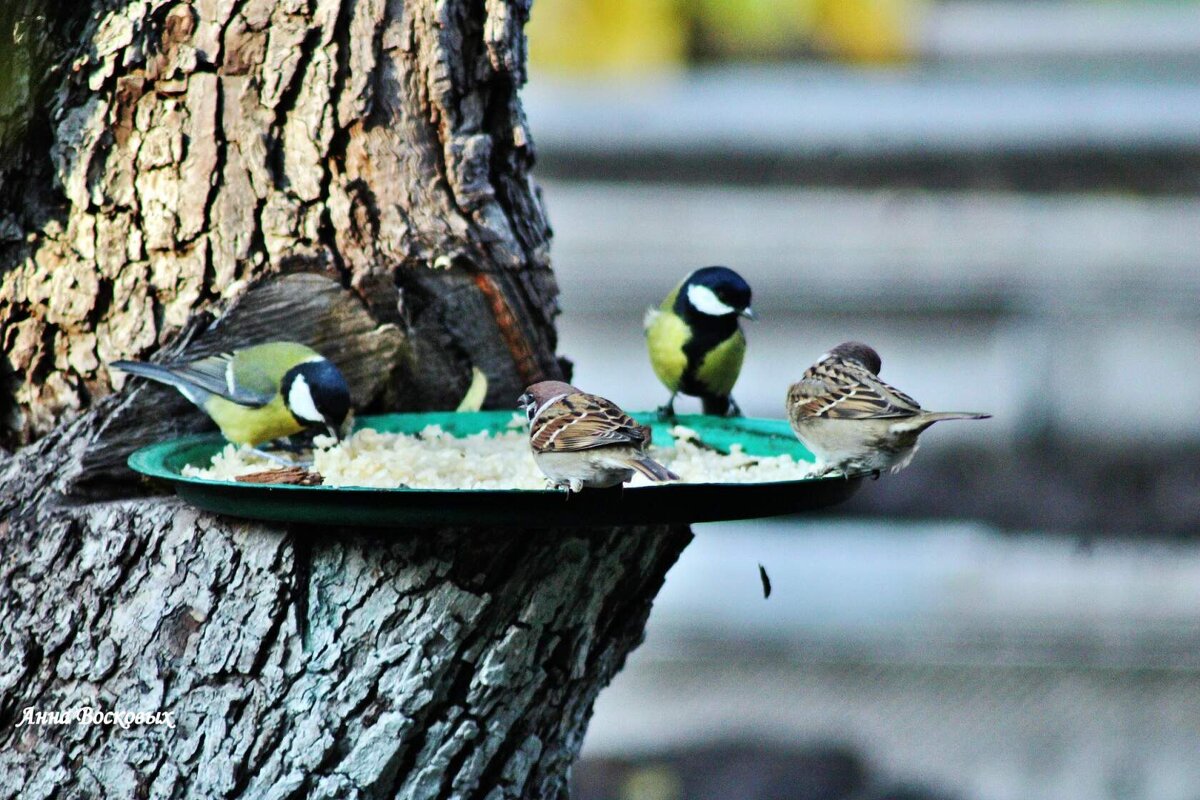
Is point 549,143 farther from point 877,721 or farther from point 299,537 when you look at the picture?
point 299,537

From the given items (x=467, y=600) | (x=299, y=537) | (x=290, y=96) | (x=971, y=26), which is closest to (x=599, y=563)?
(x=467, y=600)

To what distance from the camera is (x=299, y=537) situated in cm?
271

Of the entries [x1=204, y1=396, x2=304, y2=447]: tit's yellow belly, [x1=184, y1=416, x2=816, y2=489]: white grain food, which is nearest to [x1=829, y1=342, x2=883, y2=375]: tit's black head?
[x1=184, y1=416, x2=816, y2=489]: white grain food

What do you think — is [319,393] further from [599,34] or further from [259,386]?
[599,34]

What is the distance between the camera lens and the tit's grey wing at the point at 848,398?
298 cm

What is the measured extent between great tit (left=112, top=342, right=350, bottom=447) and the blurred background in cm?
284

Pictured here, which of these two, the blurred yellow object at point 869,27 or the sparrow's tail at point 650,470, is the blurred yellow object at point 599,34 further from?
the sparrow's tail at point 650,470

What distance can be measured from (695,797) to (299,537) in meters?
3.74

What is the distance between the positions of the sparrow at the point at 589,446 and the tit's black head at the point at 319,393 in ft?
1.81

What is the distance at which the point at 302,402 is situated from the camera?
3.11 metres

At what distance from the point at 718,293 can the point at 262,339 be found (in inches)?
54.6

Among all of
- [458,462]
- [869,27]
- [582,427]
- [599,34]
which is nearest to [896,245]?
[869,27]

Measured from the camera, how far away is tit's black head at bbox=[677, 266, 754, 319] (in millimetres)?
3891

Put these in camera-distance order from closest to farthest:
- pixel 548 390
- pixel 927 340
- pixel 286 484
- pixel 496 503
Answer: pixel 496 503, pixel 286 484, pixel 548 390, pixel 927 340
